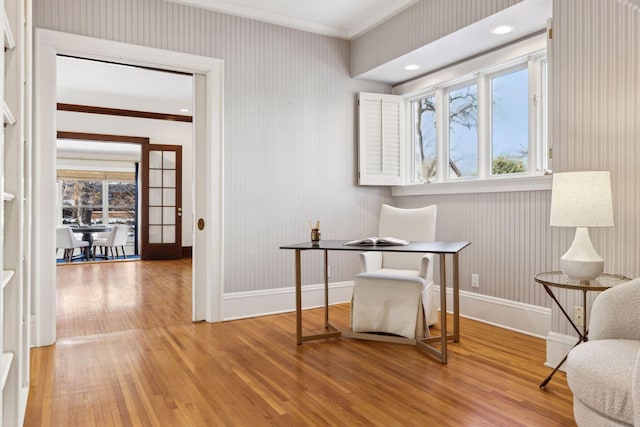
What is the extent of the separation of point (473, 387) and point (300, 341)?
4.16 ft

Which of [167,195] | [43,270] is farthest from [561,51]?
[167,195]

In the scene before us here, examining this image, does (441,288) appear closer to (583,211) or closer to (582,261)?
(582,261)

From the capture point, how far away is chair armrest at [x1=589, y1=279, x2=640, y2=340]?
6.01 feet

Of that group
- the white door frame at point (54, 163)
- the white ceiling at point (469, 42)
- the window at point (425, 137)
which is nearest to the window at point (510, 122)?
the white ceiling at point (469, 42)

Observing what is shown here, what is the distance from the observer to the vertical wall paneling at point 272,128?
3.72 metres

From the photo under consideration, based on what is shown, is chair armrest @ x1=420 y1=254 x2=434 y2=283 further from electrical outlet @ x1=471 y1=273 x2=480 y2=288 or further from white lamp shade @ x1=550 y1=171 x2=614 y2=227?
white lamp shade @ x1=550 y1=171 x2=614 y2=227

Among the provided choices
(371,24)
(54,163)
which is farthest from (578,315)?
(54,163)

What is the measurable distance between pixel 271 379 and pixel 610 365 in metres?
1.68

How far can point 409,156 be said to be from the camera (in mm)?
4797

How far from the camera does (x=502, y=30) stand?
11.1 feet

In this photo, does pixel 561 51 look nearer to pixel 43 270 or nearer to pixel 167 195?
pixel 43 270

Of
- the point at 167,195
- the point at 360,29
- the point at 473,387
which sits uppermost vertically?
the point at 360,29

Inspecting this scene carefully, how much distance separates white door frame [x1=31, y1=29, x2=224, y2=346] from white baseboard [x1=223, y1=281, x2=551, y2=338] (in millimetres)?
233

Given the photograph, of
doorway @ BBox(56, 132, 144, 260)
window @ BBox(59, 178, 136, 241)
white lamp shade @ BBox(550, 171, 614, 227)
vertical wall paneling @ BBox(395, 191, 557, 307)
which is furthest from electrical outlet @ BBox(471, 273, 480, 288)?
window @ BBox(59, 178, 136, 241)
